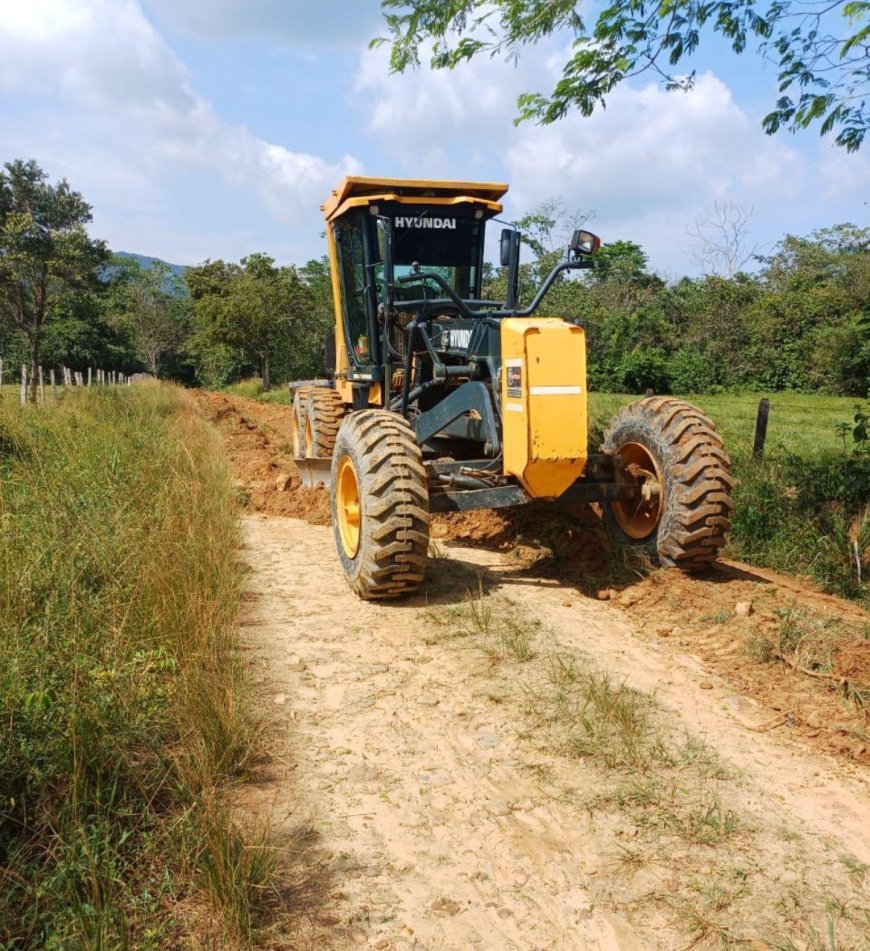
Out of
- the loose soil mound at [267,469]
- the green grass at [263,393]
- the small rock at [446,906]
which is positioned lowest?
the small rock at [446,906]

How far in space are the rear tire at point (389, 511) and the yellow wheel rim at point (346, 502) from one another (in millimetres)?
515

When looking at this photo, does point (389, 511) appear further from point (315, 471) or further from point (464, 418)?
point (315, 471)

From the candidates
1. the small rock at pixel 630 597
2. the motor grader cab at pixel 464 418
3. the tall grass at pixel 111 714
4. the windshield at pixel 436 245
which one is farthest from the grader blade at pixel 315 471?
the small rock at pixel 630 597

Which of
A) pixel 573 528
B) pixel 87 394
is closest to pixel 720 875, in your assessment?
pixel 573 528

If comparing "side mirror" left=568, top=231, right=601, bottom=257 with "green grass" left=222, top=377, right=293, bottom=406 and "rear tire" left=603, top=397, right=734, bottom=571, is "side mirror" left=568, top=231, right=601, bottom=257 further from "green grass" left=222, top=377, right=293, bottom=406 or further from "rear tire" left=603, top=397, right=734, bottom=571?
"green grass" left=222, top=377, right=293, bottom=406

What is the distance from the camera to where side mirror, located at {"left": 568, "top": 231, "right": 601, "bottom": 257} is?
520cm

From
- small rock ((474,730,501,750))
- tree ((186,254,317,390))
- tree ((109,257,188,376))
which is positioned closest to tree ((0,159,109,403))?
small rock ((474,730,501,750))

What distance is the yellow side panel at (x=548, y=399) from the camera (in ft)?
15.6

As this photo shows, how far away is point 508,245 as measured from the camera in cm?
641

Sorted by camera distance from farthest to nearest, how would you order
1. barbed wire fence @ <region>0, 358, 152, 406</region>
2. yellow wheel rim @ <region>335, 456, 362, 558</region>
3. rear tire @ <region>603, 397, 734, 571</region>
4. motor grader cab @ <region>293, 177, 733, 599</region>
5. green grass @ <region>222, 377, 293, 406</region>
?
green grass @ <region>222, 377, 293, 406</region> < barbed wire fence @ <region>0, 358, 152, 406</region> < yellow wheel rim @ <region>335, 456, 362, 558</region> < rear tire @ <region>603, 397, 734, 571</region> < motor grader cab @ <region>293, 177, 733, 599</region>

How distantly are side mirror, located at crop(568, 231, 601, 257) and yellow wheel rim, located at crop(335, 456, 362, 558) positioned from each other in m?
2.18

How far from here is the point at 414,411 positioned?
6852 mm

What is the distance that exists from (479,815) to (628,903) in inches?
25.7

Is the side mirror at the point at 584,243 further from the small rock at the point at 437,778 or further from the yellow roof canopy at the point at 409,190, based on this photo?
the small rock at the point at 437,778
